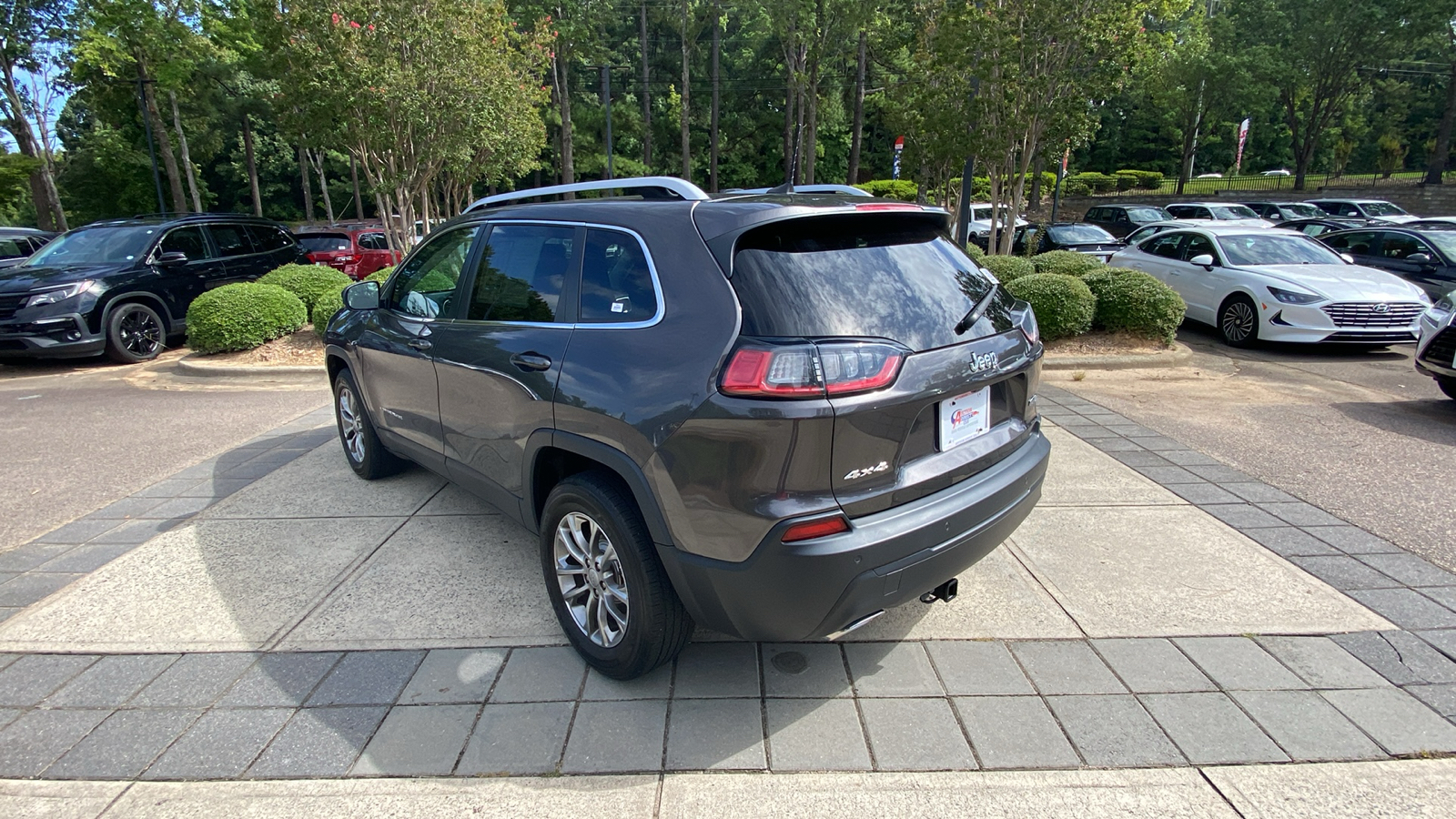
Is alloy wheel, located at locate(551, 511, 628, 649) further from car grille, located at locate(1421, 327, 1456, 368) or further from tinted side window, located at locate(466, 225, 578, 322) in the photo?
car grille, located at locate(1421, 327, 1456, 368)

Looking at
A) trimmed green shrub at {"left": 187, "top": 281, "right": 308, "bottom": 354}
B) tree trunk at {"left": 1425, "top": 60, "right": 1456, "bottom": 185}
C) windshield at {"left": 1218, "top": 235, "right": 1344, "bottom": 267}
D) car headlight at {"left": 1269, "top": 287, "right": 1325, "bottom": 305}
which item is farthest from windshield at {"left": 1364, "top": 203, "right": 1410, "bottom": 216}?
trimmed green shrub at {"left": 187, "top": 281, "right": 308, "bottom": 354}

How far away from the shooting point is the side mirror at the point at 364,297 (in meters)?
4.35

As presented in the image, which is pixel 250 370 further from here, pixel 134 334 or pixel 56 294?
pixel 56 294

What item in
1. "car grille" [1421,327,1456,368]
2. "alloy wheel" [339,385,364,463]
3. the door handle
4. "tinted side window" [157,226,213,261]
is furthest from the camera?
"tinted side window" [157,226,213,261]

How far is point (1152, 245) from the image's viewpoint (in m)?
11.5

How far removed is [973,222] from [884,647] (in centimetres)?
2117

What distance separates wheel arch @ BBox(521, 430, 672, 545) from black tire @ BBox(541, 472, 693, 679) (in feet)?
0.24

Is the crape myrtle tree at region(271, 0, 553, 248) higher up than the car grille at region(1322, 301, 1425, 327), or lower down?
higher up

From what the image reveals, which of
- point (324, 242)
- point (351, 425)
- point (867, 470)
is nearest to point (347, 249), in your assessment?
point (324, 242)

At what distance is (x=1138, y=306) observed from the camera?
848 cm

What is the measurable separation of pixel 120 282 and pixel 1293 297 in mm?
13892

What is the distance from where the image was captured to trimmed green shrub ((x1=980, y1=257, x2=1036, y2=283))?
31.9ft

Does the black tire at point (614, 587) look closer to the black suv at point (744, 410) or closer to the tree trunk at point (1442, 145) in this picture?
the black suv at point (744, 410)

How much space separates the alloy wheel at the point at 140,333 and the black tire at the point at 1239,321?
1355 cm
